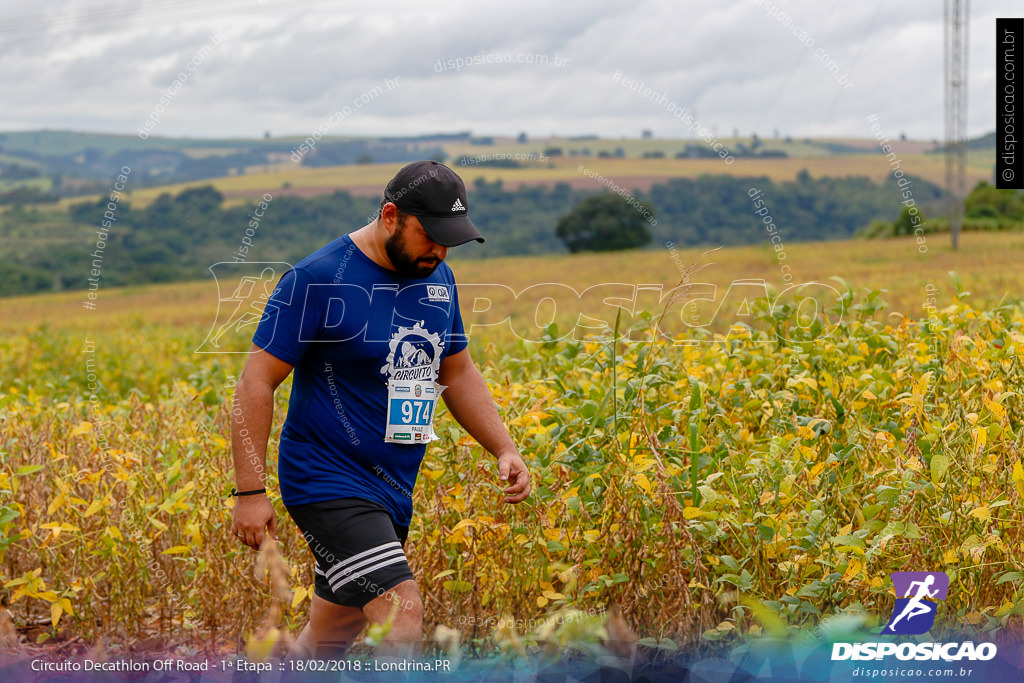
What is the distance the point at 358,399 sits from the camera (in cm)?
301

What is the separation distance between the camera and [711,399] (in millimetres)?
4742

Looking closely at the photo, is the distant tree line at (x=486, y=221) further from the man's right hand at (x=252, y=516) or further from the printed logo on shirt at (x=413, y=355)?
the man's right hand at (x=252, y=516)

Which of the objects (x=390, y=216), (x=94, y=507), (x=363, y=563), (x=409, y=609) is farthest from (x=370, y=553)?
(x=94, y=507)

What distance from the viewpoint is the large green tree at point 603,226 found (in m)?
50.4

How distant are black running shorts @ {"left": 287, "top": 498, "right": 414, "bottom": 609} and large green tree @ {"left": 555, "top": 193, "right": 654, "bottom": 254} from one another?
4711cm

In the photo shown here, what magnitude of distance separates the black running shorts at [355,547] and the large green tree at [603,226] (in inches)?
1855

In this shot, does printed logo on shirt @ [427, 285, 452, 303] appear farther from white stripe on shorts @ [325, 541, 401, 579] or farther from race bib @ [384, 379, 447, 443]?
white stripe on shorts @ [325, 541, 401, 579]

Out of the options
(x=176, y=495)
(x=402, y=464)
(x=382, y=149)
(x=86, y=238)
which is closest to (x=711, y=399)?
(x=402, y=464)

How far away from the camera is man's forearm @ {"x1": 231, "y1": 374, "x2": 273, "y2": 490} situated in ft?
9.29

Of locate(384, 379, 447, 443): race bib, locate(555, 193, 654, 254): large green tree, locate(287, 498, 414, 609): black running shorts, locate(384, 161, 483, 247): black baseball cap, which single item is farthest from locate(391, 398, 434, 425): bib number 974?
locate(555, 193, 654, 254): large green tree

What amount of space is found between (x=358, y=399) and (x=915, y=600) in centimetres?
184

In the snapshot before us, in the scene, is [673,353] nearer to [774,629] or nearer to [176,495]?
[176,495]

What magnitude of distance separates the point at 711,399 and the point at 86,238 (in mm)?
52344

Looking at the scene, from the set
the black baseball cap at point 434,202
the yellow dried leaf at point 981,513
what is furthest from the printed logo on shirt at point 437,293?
the yellow dried leaf at point 981,513
